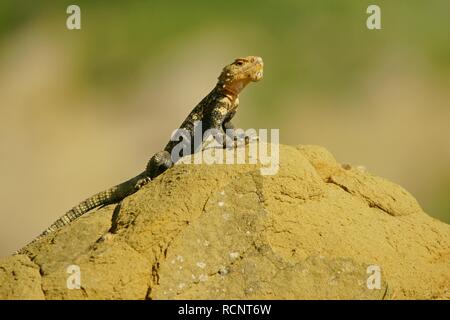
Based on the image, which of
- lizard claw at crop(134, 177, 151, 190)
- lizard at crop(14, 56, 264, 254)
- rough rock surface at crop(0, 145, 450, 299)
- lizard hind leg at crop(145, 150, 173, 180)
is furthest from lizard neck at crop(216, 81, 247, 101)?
rough rock surface at crop(0, 145, 450, 299)

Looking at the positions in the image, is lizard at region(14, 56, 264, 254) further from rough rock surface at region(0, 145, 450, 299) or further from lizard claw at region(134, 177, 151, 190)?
rough rock surface at region(0, 145, 450, 299)

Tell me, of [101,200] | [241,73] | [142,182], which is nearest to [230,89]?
[241,73]

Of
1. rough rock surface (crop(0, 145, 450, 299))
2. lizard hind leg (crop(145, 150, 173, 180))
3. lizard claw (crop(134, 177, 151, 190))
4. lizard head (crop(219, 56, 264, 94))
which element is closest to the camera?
rough rock surface (crop(0, 145, 450, 299))

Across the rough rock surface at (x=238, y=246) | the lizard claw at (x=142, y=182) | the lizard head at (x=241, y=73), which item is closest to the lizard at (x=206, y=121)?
the lizard head at (x=241, y=73)

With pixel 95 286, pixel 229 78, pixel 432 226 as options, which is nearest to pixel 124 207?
pixel 95 286

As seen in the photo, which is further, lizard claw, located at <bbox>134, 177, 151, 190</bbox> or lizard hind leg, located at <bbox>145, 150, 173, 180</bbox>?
lizard hind leg, located at <bbox>145, 150, 173, 180</bbox>

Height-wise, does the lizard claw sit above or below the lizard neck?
below

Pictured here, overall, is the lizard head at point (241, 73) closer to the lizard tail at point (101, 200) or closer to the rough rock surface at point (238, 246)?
the lizard tail at point (101, 200)
